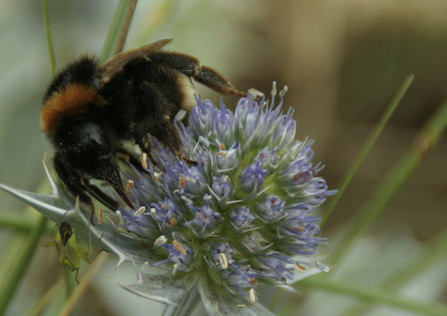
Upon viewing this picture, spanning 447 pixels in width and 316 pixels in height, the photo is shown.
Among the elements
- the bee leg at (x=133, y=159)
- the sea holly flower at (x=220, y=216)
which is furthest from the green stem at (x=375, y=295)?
the bee leg at (x=133, y=159)

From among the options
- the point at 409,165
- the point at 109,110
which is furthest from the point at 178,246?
the point at 409,165

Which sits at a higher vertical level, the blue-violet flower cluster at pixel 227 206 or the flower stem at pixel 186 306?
the blue-violet flower cluster at pixel 227 206

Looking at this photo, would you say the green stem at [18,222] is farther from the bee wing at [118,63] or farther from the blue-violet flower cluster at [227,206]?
the bee wing at [118,63]

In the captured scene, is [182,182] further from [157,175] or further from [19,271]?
Result: [19,271]

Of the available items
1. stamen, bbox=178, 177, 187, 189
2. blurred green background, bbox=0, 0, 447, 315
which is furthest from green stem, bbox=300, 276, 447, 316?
blurred green background, bbox=0, 0, 447, 315

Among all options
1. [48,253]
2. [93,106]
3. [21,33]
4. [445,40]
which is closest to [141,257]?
[93,106]

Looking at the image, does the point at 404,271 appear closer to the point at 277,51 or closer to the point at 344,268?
the point at 344,268
